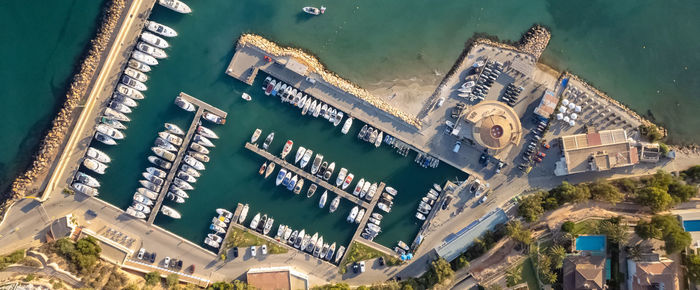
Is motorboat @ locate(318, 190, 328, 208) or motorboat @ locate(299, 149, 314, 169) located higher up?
motorboat @ locate(299, 149, 314, 169)

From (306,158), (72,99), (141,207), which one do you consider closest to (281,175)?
(306,158)

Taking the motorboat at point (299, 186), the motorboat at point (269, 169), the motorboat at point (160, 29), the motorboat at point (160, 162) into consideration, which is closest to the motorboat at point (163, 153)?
the motorboat at point (160, 162)

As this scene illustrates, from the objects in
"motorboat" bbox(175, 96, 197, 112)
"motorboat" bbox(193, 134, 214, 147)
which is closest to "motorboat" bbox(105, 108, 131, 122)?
"motorboat" bbox(175, 96, 197, 112)

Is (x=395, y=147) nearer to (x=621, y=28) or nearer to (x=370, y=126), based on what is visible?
(x=370, y=126)

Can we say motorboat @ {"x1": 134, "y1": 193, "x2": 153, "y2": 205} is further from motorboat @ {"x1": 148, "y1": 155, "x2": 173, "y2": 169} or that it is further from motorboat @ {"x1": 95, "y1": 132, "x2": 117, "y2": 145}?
motorboat @ {"x1": 95, "y1": 132, "x2": 117, "y2": 145}

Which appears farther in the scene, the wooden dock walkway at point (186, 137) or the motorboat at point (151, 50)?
the wooden dock walkway at point (186, 137)

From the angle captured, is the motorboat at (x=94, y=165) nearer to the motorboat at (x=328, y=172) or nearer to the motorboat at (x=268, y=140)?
Result: the motorboat at (x=268, y=140)

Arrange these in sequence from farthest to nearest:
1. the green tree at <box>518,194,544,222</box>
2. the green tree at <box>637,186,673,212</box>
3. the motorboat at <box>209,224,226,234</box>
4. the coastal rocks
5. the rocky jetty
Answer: the motorboat at <box>209,224,226,234</box>, the rocky jetty, the coastal rocks, the green tree at <box>518,194,544,222</box>, the green tree at <box>637,186,673,212</box>
